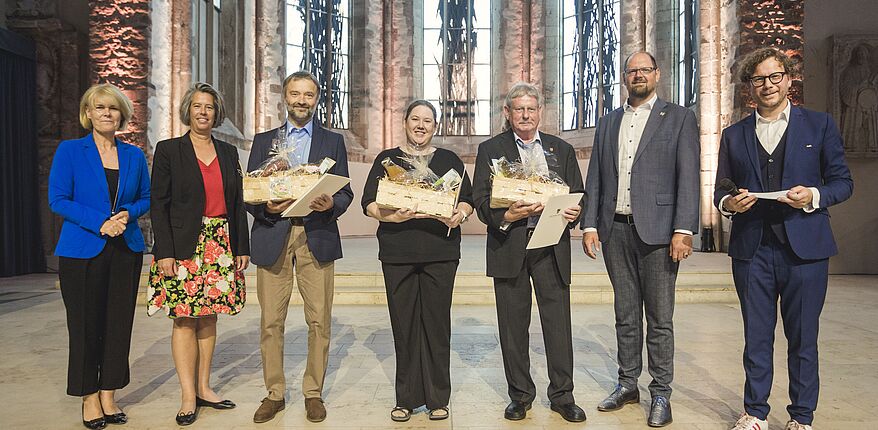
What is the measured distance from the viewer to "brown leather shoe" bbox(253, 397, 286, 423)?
3.13 meters

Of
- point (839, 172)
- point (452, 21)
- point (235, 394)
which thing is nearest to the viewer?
point (839, 172)

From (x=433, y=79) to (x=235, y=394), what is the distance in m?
13.6

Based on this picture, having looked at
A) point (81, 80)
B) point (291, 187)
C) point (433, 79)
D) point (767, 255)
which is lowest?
point (767, 255)

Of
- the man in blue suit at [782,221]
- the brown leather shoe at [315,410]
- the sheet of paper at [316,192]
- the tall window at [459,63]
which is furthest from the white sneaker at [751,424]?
the tall window at [459,63]

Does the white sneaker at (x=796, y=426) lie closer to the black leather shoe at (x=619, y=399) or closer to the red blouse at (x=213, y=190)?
the black leather shoe at (x=619, y=399)

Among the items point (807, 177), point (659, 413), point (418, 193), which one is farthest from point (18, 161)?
point (807, 177)

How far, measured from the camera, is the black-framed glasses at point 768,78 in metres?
2.74

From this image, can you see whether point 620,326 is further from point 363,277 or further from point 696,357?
point 363,277

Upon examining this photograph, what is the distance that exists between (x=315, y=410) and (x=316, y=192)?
3.85 ft

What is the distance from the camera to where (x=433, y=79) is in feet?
53.5

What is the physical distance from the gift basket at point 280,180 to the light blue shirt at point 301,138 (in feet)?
0.75

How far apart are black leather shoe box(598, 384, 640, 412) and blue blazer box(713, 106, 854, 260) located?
988mm

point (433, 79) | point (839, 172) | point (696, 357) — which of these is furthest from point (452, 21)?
point (839, 172)

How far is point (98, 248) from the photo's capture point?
119 inches
